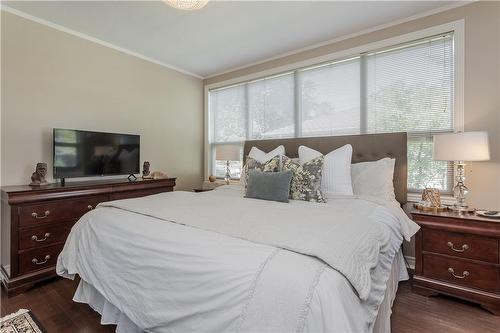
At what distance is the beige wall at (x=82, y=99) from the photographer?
Result: 2.60 metres

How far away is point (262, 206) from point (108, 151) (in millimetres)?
2330

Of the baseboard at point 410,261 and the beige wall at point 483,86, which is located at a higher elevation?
the beige wall at point 483,86

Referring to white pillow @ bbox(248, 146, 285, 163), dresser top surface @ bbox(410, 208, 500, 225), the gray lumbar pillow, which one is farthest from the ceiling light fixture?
dresser top surface @ bbox(410, 208, 500, 225)

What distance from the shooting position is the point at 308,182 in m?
2.31

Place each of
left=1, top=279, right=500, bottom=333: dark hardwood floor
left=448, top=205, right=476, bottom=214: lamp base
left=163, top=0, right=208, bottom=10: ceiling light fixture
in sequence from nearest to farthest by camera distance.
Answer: left=1, top=279, right=500, bottom=333: dark hardwood floor, left=163, top=0, right=208, bottom=10: ceiling light fixture, left=448, top=205, right=476, bottom=214: lamp base

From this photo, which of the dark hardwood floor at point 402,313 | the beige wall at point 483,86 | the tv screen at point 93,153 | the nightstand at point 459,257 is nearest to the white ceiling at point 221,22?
the beige wall at point 483,86

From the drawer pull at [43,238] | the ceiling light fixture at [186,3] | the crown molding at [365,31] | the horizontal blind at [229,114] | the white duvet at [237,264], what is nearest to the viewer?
the white duvet at [237,264]

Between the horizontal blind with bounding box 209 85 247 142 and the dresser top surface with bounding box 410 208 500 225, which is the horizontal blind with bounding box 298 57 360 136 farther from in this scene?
the dresser top surface with bounding box 410 208 500 225

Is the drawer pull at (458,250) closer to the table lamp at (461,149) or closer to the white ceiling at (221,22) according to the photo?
the table lamp at (461,149)

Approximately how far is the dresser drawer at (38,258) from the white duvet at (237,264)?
2.59ft

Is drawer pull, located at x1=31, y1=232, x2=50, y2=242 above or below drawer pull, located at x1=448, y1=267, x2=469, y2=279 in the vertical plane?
above

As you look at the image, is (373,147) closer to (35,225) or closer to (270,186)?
(270,186)

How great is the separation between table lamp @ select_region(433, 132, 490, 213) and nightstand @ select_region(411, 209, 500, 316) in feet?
0.72

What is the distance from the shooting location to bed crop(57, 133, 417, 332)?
894 mm
